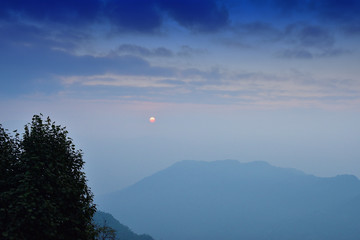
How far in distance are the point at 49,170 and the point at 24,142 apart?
12.1ft

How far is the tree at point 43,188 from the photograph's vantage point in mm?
17984

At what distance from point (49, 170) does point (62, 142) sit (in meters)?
3.05

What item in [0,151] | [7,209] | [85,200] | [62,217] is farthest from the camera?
[85,200]

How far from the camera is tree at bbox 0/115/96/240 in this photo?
708 inches

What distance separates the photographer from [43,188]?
19.6 metres

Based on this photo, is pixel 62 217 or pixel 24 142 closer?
pixel 62 217

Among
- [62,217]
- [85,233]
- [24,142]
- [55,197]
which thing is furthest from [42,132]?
[85,233]

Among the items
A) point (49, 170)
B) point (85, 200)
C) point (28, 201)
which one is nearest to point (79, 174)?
point (85, 200)

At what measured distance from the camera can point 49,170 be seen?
20.1m

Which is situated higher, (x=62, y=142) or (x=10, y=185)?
(x=62, y=142)

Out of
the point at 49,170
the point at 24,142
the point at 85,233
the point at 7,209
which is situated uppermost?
the point at 24,142

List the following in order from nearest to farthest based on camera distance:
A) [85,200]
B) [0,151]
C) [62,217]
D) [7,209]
Answer: [7,209] → [62,217] → [0,151] → [85,200]

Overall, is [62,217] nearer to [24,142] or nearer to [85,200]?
[85,200]

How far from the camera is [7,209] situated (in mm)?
17703
